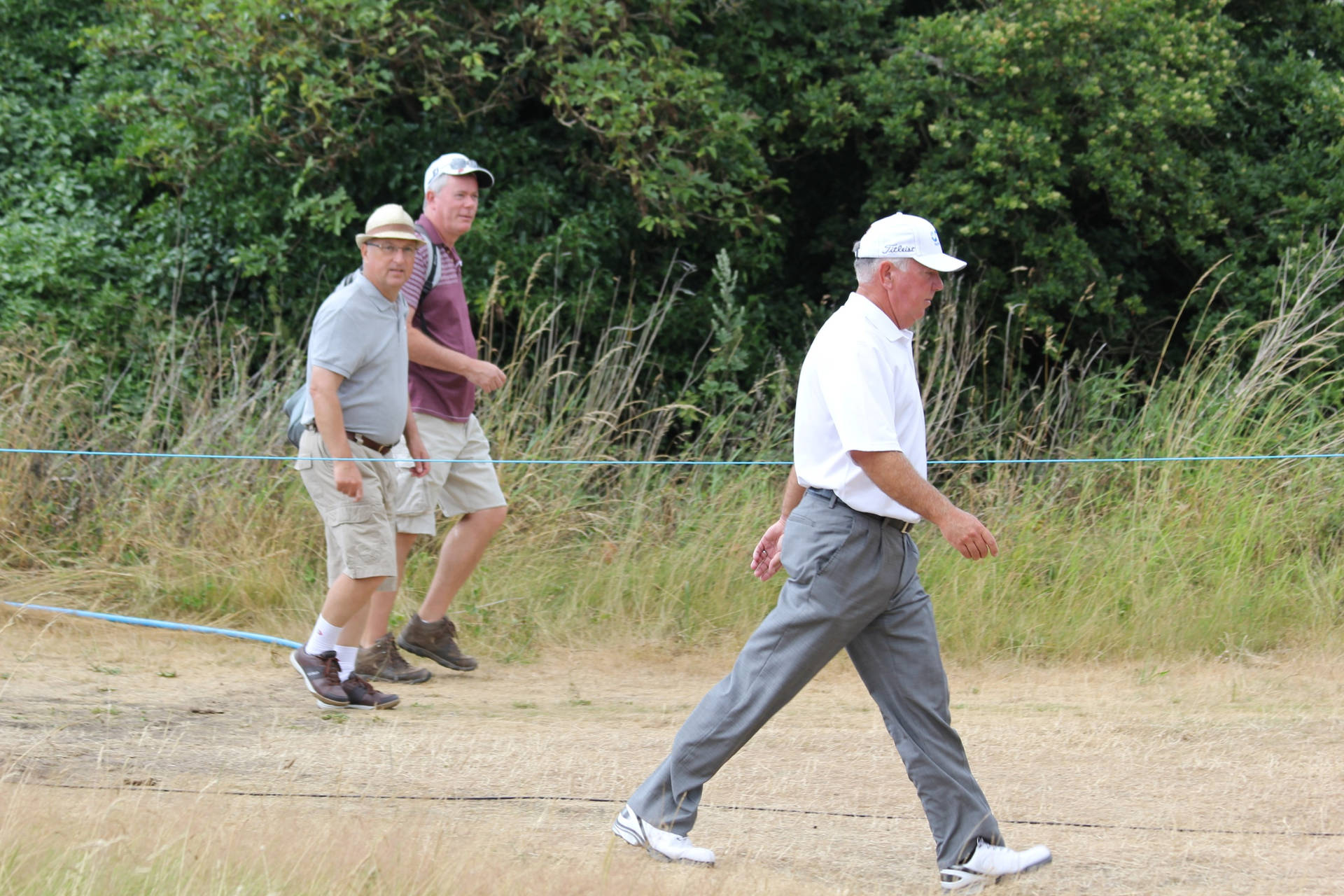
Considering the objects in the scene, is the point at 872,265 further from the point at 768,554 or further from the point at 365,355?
the point at 365,355

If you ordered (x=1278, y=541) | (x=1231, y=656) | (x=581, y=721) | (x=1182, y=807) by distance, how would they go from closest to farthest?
(x=1182, y=807), (x=581, y=721), (x=1231, y=656), (x=1278, y=541)

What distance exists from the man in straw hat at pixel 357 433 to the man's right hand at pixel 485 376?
353 mm

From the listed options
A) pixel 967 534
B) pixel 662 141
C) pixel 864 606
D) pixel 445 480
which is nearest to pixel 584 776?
pixel 864 606

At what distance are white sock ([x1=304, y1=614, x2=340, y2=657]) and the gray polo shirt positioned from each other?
2.57 feet

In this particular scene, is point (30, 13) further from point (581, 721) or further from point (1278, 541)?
point (1278, 541)

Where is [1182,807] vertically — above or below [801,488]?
below

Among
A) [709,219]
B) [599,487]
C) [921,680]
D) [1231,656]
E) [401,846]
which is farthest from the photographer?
[709,219]

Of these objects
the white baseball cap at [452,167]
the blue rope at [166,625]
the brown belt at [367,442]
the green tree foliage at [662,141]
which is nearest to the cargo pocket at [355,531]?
the brown belt at [367,442]

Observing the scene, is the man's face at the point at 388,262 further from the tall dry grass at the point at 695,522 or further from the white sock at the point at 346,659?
the tall dry grass at the point at 695,522

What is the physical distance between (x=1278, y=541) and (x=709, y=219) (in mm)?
5079

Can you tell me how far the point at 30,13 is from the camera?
11.4m

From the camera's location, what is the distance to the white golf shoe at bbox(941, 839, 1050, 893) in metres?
3.66

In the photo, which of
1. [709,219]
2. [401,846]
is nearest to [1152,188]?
[709,219]

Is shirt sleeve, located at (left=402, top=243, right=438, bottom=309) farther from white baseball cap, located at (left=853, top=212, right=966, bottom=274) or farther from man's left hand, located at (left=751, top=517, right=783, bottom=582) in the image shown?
white baseball cap, located at (left=853, top=212, right=966, bottom=274)
